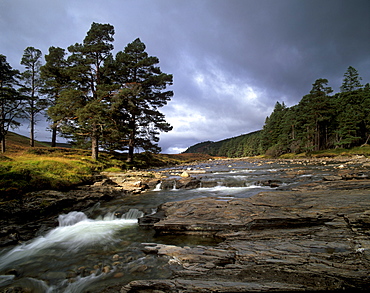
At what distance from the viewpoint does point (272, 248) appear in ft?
13.9

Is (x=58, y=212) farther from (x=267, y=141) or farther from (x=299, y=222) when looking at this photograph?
(x=267, y=141)

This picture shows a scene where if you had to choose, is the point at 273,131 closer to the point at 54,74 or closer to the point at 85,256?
the point at 54,74

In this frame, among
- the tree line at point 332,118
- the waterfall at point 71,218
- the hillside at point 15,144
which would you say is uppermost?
the tree line at point 332,118

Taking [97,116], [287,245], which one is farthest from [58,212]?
[97,116]

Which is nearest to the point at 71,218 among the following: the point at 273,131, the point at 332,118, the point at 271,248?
the point at 271,248

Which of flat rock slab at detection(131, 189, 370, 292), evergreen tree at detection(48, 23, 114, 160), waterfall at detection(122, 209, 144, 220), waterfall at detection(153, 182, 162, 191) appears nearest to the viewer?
flat rock slab at detection(131, 189, 370, 292)

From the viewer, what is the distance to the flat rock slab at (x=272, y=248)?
3035 mm

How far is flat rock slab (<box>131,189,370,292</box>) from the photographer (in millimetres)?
3035

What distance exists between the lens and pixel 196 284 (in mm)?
3186

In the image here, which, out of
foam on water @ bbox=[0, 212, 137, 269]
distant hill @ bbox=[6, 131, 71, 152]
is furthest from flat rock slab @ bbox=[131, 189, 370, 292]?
distant hill @ bbox=[6, 131, 71, 152]

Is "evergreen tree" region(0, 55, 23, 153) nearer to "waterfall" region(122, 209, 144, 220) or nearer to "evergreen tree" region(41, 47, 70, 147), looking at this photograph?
"evergreen tree" region(41, 47, 70, 147)

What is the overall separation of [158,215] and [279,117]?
7709 centimetres

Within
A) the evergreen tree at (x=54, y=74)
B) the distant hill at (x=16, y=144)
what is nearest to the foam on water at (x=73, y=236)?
the evergreen tree at (x=54, y=74)

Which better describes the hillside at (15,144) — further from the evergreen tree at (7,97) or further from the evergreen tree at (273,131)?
the evergreen tree at (273,131)
